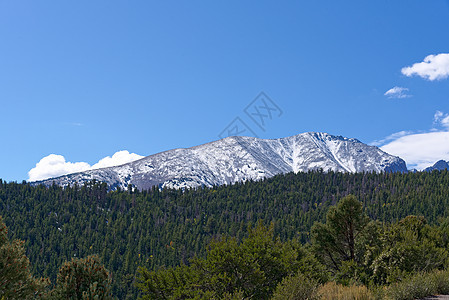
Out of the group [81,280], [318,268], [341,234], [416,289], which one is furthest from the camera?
[341,234]

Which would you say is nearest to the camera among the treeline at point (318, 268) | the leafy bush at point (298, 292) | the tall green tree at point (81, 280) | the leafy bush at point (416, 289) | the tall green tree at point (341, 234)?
the leafy bush at point (298, 292)

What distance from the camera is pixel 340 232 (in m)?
31.8

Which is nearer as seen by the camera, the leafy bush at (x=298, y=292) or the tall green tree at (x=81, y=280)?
the leafy bush at (x=298, y=292)

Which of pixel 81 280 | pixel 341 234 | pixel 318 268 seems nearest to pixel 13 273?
pixel 81 280

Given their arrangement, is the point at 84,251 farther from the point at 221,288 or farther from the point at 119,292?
the point at 221,288

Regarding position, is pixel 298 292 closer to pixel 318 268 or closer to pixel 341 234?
pixel 318 268

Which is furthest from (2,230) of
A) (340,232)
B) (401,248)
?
(340,232)

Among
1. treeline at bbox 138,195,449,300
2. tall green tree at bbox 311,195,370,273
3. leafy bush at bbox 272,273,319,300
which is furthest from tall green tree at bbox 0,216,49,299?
tall green tree at bbox 311,195,370,273

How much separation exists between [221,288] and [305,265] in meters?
6.17

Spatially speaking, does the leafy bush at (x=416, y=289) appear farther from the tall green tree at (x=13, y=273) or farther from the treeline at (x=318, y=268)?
the tall green tree at (x=13, y=273)

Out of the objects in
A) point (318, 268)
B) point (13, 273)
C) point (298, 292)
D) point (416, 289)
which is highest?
point (13, 273)

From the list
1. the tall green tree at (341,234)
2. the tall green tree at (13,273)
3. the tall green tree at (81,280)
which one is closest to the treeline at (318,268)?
the tall green tree at (341,234)

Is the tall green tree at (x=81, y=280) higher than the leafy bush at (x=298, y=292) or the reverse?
higher

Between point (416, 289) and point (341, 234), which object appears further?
point (341, 234)
